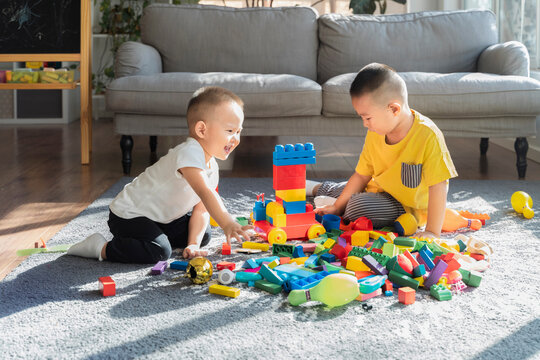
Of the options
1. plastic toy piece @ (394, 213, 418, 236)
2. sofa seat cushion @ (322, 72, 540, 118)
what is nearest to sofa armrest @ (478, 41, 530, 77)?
sofa seat cushion @ (322, 72, 540, 118)

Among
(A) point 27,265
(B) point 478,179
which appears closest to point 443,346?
(A) point 27,265

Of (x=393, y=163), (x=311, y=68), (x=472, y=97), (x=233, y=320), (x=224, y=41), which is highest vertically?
(x=224, y=41)

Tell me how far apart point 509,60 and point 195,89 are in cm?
160

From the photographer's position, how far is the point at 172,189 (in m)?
1.69

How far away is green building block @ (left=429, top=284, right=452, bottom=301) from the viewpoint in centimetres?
139

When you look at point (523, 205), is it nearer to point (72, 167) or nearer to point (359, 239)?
point (359, 239)

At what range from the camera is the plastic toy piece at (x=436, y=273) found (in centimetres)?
144

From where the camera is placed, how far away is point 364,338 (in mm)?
1189

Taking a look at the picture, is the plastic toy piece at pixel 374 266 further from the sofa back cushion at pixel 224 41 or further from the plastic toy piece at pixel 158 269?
the sofa back cushion at pixel 224 41

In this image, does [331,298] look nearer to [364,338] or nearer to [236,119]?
[364,338]

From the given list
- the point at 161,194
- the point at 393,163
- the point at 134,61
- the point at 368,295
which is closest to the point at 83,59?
the point at 134,61

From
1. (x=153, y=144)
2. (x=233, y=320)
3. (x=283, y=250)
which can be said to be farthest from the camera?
(x=153, y=144)

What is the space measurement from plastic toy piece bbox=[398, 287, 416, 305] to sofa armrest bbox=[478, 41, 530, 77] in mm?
A: 2137

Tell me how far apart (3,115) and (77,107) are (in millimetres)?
662
